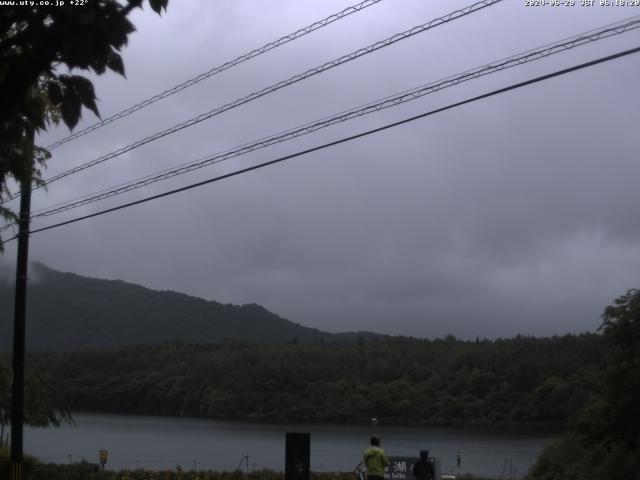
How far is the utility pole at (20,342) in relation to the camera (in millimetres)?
18219

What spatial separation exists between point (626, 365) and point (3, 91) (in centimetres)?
2084

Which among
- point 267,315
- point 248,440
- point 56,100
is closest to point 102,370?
point 248,440

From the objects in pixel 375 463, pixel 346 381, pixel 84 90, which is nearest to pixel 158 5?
pixel 84 90

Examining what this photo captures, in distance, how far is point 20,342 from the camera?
18906 millimetres

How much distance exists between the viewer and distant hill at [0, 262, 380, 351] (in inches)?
4564

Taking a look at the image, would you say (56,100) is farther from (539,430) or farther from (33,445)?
(539,430)

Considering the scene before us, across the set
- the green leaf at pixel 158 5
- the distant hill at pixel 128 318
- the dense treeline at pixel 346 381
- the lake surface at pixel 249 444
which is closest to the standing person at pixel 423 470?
the green leaf at pixel 158 5

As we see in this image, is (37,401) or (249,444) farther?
(249,444)

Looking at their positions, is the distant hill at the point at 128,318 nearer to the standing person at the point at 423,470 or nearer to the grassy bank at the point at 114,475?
the grassy bank at the point at 114,475

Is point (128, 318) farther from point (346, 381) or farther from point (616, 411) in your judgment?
point (616, 411)

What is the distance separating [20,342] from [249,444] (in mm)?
33198

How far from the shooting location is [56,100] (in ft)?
14.5

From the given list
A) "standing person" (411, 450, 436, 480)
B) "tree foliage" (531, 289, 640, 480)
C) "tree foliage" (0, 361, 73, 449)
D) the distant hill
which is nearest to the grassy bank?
"tree foliage" (0, 361, 73, 449)

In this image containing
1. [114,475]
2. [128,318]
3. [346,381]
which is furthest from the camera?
[128,318]
